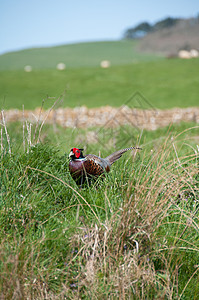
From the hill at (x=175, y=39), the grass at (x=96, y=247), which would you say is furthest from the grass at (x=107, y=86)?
the hill at (x=175, y=39)

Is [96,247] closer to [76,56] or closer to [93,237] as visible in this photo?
[93,237]

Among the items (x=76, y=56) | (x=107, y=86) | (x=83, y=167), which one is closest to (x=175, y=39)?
(x=76, y=56)

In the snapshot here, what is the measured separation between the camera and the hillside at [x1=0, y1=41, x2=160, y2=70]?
4306 cm

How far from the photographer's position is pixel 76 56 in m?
50.2

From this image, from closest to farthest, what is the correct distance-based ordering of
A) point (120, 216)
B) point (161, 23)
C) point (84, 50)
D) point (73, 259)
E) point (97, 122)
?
point (73, 259), point (120, 216), point (97, 122), point (84, 50), point (161, 23)

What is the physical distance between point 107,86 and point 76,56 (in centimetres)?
3138

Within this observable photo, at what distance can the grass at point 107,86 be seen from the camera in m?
16.7

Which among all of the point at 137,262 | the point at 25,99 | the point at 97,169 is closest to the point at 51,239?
the point at 137,262

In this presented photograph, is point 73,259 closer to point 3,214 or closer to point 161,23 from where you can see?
point 3,214

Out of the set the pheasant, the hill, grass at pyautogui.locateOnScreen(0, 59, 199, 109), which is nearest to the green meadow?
the pheasant

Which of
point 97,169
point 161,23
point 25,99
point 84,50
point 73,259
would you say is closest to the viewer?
point 73,259

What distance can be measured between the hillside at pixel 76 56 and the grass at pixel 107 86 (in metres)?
15.1

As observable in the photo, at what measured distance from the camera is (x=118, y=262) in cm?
278

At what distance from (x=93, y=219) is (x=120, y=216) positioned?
0.77ft
